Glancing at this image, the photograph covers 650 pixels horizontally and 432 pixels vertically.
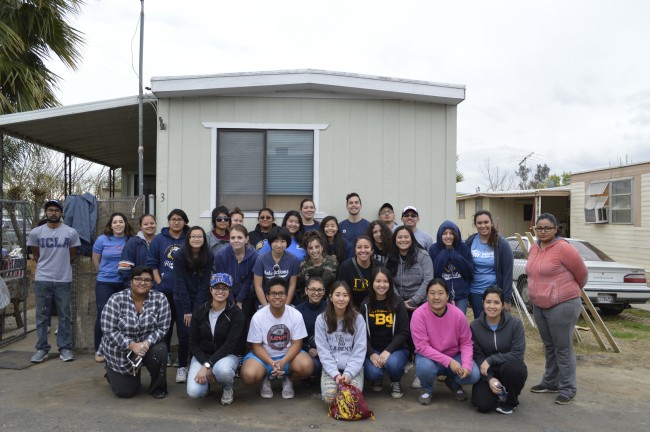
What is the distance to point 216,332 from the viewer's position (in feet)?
15.6

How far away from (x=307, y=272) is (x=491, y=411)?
2.15 metres

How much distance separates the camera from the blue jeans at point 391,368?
4816 millimetres

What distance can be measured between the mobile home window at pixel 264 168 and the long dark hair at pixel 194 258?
1976mm

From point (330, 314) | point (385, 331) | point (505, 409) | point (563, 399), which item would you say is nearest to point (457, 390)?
point (505, 409)

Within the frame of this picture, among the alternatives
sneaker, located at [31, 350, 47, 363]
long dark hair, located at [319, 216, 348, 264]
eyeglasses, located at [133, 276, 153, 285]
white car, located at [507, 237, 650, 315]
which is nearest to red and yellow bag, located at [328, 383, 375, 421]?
long dark hair, located at [319, 216, 348, 264]

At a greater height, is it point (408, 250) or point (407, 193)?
point (407, 193)

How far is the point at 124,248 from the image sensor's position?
557cm

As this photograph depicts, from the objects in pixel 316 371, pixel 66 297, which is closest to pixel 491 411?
pixel 316 371

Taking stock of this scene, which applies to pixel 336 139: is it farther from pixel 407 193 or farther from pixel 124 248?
pixel 124 248

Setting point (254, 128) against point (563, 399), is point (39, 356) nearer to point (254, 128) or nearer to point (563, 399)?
point (254, 128)

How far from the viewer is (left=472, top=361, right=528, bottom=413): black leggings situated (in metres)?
4.46

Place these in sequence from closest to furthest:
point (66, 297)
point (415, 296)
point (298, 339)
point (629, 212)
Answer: point (298, 339), point (415, 296), point (66, 297), point (629, 212)

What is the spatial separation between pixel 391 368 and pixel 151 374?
2242mm

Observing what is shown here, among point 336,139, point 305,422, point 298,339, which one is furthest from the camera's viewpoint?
point 336,139
